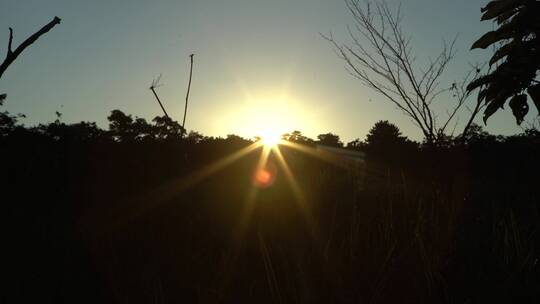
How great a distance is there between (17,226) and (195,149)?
6.60m

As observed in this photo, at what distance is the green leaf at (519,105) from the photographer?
3.31m

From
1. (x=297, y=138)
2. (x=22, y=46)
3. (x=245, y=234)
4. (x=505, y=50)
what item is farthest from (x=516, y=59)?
(x=297, y=138)

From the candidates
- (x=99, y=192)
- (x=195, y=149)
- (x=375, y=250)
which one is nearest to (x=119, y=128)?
(x=195, y=149)

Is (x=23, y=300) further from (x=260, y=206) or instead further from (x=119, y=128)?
(x=119, y=128)

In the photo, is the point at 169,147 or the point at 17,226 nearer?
the point at 17,226

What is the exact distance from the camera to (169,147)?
7.81 meters

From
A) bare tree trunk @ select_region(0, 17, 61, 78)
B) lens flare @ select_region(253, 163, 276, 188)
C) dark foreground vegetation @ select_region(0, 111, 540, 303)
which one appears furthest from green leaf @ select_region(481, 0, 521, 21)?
bare tree trunk @ select_region(0, 17, 61, 78)

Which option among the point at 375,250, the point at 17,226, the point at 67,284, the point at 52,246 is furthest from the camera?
the point at 17,226

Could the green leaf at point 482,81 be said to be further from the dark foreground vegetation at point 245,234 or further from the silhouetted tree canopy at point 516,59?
the dark foreground vegetation at point 245,234

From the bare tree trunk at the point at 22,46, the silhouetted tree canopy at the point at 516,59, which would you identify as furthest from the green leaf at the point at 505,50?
the bare tree trunk at the point at 22,46

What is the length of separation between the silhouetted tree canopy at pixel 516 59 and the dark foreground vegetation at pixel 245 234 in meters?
0.79

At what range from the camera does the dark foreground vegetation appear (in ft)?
5.08

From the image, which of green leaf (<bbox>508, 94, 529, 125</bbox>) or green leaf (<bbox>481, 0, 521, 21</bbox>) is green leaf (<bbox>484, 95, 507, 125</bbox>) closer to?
green leaf (<bbox>508, 94, 529, 125</bbox>)

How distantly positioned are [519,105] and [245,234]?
2362 millimetres
